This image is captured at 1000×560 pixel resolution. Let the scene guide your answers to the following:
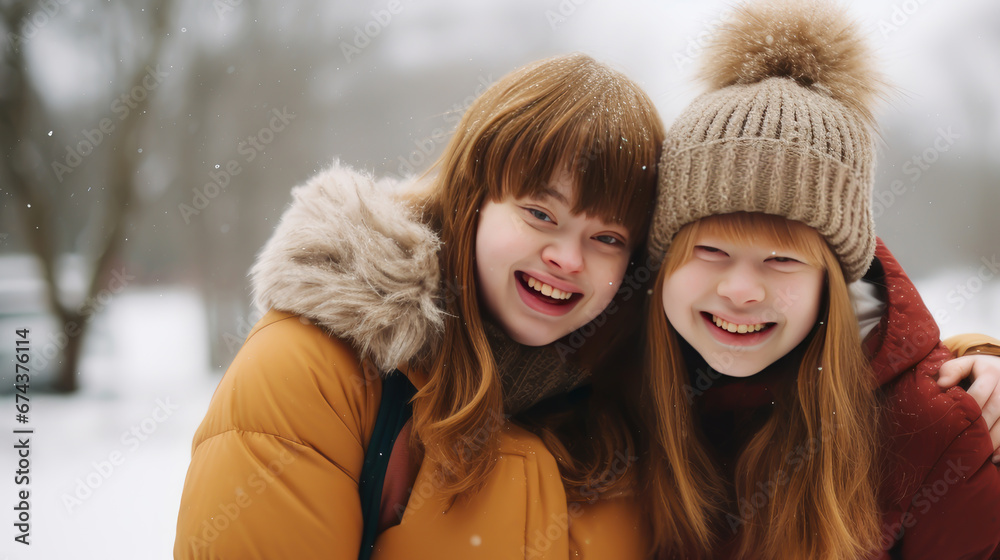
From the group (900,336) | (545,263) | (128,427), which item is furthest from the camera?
(128,427)

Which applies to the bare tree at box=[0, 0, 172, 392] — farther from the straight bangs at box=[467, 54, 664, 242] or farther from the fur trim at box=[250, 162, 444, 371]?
the straight bangs at box=[467, 54, 664, 242]

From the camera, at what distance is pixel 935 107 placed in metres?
4.66

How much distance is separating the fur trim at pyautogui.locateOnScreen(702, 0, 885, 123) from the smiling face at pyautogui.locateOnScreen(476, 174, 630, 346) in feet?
1.89

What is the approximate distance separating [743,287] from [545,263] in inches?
17.5

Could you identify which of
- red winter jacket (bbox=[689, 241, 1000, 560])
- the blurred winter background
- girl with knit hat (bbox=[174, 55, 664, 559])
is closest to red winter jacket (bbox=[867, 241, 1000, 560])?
red winter jacket (bbox=[689, 241, 1000, 560])

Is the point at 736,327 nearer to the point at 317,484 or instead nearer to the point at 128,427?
the point at 317,484

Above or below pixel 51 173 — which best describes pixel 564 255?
below

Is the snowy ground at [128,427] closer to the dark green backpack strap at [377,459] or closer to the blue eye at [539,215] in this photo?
the dark green backpack strap at [377,459]

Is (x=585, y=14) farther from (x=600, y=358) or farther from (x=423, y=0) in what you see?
(x=600, y=358)

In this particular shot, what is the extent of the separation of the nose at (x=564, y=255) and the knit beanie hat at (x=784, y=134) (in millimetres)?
251

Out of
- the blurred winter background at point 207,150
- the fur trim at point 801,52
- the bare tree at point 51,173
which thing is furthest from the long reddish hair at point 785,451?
the bare tree at point 51,173

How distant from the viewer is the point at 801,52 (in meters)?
1.56

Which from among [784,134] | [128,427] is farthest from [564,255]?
[128,427]

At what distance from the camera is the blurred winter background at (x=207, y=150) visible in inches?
182
